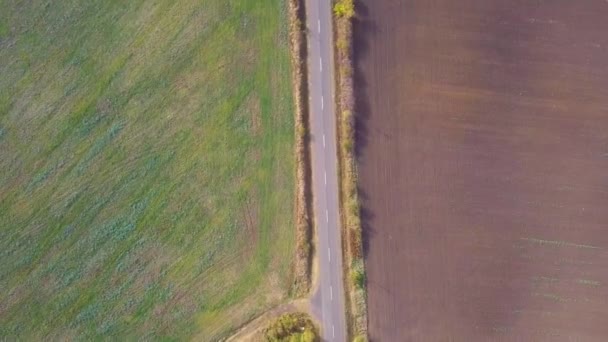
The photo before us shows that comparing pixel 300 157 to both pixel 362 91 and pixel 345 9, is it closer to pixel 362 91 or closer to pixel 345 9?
pixel 362 91

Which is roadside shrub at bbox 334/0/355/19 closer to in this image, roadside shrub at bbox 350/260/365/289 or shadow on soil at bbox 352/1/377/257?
shadow on soil at bbox 352/1/377/257

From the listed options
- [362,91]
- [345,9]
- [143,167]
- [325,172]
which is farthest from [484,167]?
[143,167]

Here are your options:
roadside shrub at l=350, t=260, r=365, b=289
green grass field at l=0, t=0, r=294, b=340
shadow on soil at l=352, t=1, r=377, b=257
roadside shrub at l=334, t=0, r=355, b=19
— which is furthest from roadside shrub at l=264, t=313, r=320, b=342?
roadside shrub at l=334, t=0, r=355, b=19

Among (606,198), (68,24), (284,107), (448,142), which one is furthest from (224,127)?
(606,198)

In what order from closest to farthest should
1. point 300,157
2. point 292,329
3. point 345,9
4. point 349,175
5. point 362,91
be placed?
1. point 292,329
2. point 349,175
3. point 300,157
4. point 345,9
5. point 362,91

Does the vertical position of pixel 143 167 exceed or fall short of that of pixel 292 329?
it exceeds it

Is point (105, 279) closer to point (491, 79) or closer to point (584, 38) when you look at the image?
point (491, 79)
